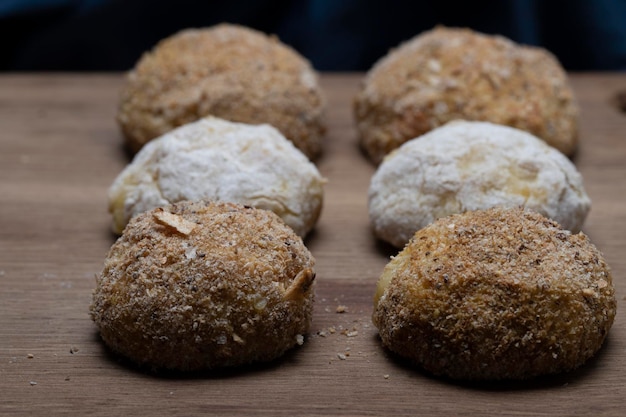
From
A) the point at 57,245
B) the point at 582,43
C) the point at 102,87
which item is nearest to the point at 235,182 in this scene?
the point at 57,245

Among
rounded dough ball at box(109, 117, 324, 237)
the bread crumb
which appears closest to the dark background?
rounded dough ball at box(109, 117, 324, 237)

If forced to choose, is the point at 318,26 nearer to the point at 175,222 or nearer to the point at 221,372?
the point at 175,222

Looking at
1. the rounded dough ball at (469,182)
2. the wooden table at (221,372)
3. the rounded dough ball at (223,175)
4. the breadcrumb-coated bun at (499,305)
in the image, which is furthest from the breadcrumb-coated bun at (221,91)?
the breadcrumb-coated bun at (499,305)

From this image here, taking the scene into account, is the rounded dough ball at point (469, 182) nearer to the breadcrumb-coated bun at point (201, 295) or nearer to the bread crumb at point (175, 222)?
the breadcrumb-coated bun at point (201, 295)

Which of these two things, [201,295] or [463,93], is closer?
[201,295]

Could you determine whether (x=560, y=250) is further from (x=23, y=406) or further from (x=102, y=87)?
(x=102, y=87)

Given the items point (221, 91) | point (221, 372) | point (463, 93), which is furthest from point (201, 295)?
point (463, 93)
